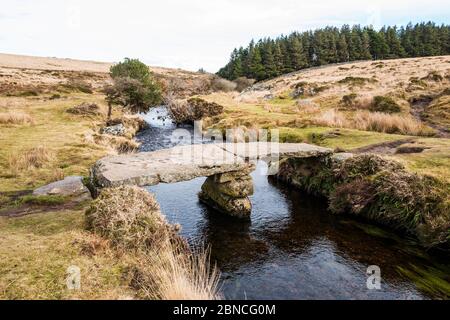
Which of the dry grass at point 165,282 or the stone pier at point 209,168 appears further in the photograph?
the stone pier at point 209,168

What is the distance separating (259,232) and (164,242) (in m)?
4.44

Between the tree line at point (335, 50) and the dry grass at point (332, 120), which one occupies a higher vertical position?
the tree line at point (335, 50)

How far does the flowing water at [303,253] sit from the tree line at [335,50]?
86837 millimetres

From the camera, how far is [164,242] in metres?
9.80

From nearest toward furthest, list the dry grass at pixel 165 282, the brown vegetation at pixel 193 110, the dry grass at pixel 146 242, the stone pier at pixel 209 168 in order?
the dry grass at pixel 165 282 → the dry grass at pixel 146 242 → the stone pier at pixel 209 168 → the brown vegetation at pixel 193 110

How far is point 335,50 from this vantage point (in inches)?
4072

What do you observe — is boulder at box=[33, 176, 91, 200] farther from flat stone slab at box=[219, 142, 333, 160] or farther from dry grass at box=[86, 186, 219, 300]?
flat stone slab at box=[219, 142, 333, 160]

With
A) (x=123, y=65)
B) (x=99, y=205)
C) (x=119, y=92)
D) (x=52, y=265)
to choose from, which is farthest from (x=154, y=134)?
(x=52, y=265)

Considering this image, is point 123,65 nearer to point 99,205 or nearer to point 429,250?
point 99,205

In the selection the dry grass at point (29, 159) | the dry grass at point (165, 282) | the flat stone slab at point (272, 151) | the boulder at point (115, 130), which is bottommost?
the dry grass at point (165, 282)

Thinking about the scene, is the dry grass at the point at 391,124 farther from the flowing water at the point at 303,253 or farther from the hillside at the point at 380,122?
the flowing water at the point at 303,253

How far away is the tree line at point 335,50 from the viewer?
99.2 meters

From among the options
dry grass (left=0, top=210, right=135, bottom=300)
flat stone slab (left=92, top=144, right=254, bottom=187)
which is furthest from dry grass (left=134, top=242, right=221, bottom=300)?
flat stone slab (left=92, top=144, right=254, bottom=187)

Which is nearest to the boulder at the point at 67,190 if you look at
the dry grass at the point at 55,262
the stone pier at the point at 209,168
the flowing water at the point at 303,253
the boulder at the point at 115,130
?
the stone pier at the point at 209,168
